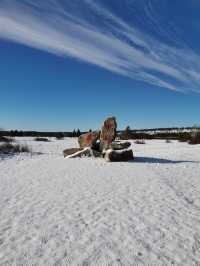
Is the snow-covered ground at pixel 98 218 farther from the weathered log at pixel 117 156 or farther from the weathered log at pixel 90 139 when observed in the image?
the weathered log at pixel 90 139

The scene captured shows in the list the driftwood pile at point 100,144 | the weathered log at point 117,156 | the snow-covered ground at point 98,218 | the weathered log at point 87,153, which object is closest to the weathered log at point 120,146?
the driftwood pile at point 100,144

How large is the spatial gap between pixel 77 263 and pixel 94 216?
2.51 m

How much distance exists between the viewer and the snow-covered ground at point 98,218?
5.82 metres

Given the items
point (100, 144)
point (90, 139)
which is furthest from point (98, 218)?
point (90, 139)

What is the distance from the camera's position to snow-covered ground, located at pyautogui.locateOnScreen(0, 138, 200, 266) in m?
5.82

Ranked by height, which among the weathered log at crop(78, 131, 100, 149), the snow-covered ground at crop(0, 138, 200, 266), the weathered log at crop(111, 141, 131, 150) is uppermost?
the weathered log at crop(78, 131, 100, 149)

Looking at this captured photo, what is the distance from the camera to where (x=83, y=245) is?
6219mm

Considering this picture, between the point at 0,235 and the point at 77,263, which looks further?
the point at 0,235

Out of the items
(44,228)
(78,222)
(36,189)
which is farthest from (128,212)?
(36,189)

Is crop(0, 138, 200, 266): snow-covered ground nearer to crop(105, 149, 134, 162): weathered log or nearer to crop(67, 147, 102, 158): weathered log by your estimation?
crop(105, 149, 134, 162): weathered log

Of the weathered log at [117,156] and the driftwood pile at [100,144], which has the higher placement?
the driftwood pile at [100,144]

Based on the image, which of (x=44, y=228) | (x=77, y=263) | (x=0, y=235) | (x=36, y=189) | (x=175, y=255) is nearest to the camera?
(x=77, y=263)

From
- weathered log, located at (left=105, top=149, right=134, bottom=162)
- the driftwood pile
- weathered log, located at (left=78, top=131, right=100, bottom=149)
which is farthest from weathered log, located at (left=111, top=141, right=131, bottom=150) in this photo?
weathered log, located at (left=105, top=149, right=134, bottom=162)

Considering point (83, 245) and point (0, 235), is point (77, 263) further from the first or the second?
point (0, 235)
